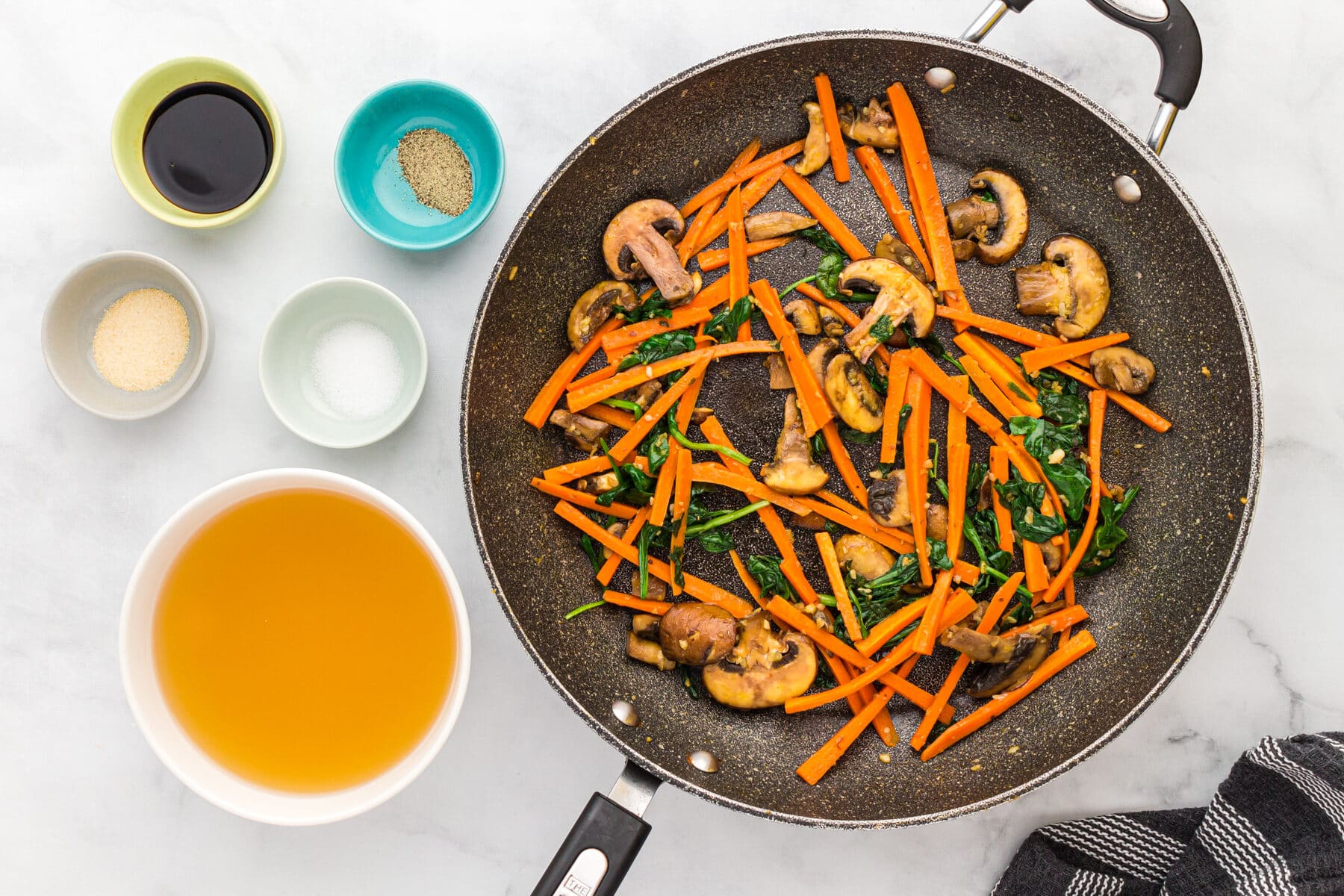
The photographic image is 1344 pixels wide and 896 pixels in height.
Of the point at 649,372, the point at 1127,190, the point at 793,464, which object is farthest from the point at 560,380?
the point at 1127,190

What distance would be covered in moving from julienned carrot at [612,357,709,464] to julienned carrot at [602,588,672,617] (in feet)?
1.33

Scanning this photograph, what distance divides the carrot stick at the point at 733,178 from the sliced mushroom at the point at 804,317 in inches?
15.2

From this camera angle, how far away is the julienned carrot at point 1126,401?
8.14 feet

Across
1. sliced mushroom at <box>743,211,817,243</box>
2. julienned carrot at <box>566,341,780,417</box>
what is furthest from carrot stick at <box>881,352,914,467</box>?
sliced mushroom at <box>743,211,817,243</box>

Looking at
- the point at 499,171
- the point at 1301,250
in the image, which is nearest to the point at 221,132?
the point at 499,171

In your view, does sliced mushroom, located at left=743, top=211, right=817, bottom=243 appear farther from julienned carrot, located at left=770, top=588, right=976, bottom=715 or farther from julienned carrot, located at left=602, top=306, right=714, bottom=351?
julienned carrot, located at left=770, top=588, right=976, bottom=715

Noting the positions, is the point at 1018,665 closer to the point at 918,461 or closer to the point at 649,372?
the point at 918,461

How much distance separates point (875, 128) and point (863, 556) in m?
1.22

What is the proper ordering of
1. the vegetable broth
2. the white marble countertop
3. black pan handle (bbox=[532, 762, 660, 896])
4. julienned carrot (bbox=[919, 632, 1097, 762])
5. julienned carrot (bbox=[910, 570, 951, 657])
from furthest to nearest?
the white marble countertop, julienned carrot (bbox=[919, 632, 1097, 762]), julienned carrot (bbox=[910, 570, 951, 657]), the vegetable broth, black pan handle (bbox=[532, 762, 660, 896])

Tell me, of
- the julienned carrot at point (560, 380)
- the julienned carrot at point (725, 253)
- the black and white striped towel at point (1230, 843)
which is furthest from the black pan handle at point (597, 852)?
the julienned carrot at point (725, 253)

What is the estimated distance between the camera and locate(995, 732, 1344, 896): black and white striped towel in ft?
7.95

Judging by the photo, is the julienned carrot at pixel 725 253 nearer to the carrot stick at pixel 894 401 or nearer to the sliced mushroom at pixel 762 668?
the carrot stick at pixel 894 401

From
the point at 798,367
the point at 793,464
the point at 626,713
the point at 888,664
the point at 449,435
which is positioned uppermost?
the point at 798,367

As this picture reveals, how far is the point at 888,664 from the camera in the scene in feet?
7.82
